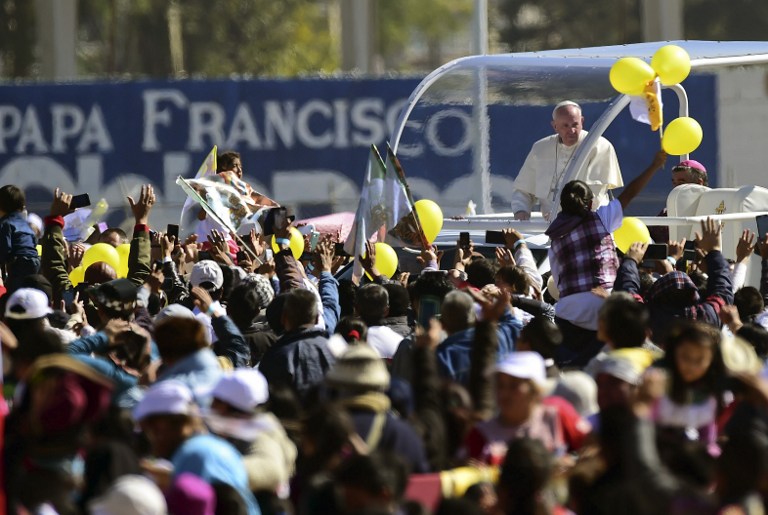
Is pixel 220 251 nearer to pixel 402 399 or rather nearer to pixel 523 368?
pixel 402 399

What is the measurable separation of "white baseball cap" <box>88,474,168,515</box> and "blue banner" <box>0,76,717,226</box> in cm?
1283

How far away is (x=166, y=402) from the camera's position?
5.62m

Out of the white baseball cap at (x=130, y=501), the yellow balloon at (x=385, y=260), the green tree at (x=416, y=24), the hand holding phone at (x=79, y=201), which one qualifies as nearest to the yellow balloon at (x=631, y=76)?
the yellow balloon at (x=385, y=260)

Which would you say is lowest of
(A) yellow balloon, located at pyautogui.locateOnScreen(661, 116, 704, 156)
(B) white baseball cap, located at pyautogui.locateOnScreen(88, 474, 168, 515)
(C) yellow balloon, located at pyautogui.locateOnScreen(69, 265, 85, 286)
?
(B) white baseball cap, located at pyautogui.locateOnScreen(88, 474, 168, 515)

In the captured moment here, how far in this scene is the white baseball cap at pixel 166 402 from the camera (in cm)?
562

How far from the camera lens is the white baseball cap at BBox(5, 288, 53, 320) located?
26.1ft

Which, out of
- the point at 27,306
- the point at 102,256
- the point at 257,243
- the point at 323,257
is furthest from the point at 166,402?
the point at 102,256

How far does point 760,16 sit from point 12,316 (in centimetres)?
3809

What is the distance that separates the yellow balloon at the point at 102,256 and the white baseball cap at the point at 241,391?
16.8 ft

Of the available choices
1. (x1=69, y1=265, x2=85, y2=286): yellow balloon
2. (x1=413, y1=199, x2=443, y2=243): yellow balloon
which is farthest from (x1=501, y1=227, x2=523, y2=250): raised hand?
(x1=69, y1=265, x2=85, y2=286): yellow balloon

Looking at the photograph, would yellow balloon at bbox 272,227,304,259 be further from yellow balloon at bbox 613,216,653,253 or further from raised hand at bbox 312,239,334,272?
yellow balloon at bbox 613,216,653,253

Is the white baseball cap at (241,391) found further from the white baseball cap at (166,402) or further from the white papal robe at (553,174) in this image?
the white papal robe at (553,174)

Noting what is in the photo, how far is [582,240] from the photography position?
9070 mm

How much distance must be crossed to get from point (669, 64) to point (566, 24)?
1437 inches
